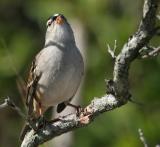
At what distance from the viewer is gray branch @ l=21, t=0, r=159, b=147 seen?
172 inches

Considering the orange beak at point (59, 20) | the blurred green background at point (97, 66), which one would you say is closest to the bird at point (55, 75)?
the orange beak at point (59, 20)

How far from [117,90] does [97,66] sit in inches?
193

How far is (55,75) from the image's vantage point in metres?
5.86

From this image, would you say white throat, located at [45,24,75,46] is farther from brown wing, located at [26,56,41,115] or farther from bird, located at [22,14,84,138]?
brown wing, located at [26,56,41,115]

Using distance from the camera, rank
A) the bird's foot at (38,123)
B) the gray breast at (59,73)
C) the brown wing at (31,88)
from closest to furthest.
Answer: the bird's foot at (38,123), the gray breast at (59,73), the brown wing at (31,88)

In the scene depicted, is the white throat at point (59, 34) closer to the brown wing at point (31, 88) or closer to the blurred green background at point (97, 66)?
the brown wing at point (31, 88)

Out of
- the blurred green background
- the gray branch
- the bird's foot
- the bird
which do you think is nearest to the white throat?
the bird

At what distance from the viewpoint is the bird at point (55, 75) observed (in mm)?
5828

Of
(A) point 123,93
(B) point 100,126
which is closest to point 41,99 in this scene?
(A) point 123,93

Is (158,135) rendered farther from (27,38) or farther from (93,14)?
(27,38)

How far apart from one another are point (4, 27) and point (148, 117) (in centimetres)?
233

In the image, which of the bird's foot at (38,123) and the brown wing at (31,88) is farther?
the brown wing at (31,88)

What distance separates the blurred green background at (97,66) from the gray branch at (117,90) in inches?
136

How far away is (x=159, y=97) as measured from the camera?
30.0 feet
